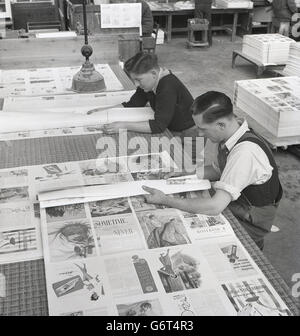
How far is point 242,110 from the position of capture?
13.9ft

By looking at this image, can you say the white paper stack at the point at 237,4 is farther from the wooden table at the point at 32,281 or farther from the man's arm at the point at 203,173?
the wooden table at the point at 32,281

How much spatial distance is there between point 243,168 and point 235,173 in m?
0.04

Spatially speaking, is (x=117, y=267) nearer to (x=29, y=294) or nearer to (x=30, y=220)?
(x=29, y=294)

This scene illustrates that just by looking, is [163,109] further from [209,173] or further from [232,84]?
[232,84]

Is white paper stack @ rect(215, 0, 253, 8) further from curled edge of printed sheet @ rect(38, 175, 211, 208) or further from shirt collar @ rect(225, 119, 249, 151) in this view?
curled edge of printed sheet @ rect(38, 175, 211, 208)

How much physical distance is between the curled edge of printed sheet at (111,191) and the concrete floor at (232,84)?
1019 mm

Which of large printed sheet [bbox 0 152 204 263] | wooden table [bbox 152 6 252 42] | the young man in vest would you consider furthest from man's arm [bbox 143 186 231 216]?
wooden table [bbox 152 6 252 42]

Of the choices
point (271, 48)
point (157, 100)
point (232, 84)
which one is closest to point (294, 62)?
point (271, 48)

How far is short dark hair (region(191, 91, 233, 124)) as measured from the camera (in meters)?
1.77

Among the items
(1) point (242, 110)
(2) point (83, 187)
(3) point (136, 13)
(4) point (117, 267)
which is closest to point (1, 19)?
(3) point (136, 13)

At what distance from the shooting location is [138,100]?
2.74m

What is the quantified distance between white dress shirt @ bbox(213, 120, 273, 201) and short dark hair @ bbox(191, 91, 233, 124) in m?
0.15

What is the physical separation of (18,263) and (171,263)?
18.2 inches

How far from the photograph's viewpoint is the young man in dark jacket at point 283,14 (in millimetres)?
7102
